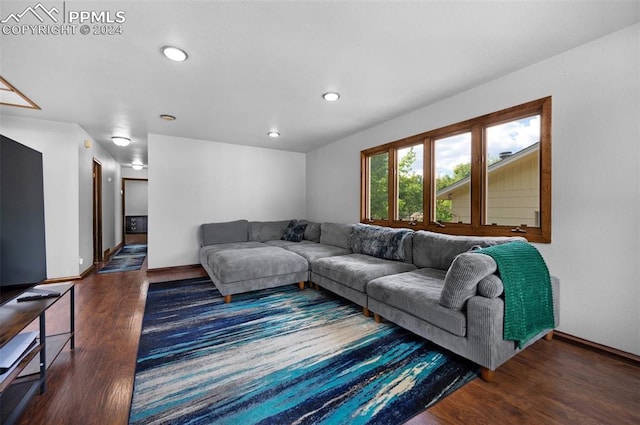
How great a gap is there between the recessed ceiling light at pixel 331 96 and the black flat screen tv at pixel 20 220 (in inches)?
99.8

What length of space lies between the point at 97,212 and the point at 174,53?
4.73 metres

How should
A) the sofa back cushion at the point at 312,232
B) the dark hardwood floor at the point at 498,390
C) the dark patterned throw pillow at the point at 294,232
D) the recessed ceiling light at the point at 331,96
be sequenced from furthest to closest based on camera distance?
the dark patterned throw pillow at the point at 294,232
the sofa back cushion at the point at 312,232
the recessed ceiling light at the point at 331,96
the dark hardwood floor at the point at 498,390

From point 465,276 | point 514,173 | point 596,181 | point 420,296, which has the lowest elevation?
point 420,296

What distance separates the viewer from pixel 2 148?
4.93ft

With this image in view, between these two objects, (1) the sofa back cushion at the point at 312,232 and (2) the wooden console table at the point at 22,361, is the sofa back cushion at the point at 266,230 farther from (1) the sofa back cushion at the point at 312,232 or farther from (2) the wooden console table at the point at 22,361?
(2) the wooden console table at the point at 22,361

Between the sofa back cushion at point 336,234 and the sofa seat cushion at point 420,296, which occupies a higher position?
the sofa back cushion at point 336,234

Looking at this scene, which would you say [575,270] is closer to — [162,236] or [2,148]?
[2,148]

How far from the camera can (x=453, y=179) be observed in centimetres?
317

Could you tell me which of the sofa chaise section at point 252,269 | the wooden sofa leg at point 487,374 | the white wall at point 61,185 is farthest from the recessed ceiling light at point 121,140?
the wooden sofa leg at point 487,374

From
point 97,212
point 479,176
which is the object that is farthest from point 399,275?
point 97,212

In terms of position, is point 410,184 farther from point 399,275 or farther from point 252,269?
point 252,269

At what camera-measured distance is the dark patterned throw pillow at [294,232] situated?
509 centimetres

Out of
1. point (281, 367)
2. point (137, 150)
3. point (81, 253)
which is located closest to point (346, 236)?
point (281, 367)

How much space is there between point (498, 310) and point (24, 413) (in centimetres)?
287
